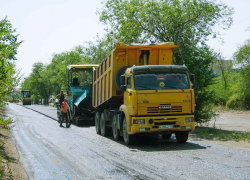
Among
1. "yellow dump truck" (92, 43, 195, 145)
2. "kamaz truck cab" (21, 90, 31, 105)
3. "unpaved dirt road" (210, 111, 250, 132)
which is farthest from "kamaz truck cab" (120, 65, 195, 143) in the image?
"kamaz truck cab" (21, 90, 31, 105)

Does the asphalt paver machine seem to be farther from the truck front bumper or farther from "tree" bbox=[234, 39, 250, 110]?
"tree" bbox=[234, 39, 250, 110]

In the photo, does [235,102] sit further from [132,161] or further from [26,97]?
[26,97]

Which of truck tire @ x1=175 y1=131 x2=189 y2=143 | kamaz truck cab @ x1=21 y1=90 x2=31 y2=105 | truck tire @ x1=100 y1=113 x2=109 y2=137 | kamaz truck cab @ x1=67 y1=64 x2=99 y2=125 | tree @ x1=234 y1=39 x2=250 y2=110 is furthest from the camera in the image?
kamaz truck cab @ x1=21 y1=90 x2=31 y2=105

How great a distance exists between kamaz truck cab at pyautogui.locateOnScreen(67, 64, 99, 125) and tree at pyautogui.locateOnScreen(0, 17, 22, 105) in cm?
1066

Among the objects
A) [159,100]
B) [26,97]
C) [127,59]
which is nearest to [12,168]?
[159,100]

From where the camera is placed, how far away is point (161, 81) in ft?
40.4

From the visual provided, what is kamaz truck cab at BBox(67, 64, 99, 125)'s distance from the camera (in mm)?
22125

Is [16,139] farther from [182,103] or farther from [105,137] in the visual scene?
[182,103]

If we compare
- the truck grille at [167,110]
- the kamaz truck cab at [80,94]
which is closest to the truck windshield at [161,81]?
the truck grille at [167,110]

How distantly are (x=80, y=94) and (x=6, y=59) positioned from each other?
12.3m

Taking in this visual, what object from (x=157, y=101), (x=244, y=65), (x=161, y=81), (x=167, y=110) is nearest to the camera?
(x=157, y=101)

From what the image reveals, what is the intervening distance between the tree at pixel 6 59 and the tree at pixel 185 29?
9929mm

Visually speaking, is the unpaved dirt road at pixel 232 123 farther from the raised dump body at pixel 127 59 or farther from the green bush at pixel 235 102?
the green bush at pixel 235 102

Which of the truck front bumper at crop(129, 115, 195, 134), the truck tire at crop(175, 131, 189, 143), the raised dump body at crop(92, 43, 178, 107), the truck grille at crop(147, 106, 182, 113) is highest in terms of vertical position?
the raised dump body at crop(92, 43, 178, 107)
